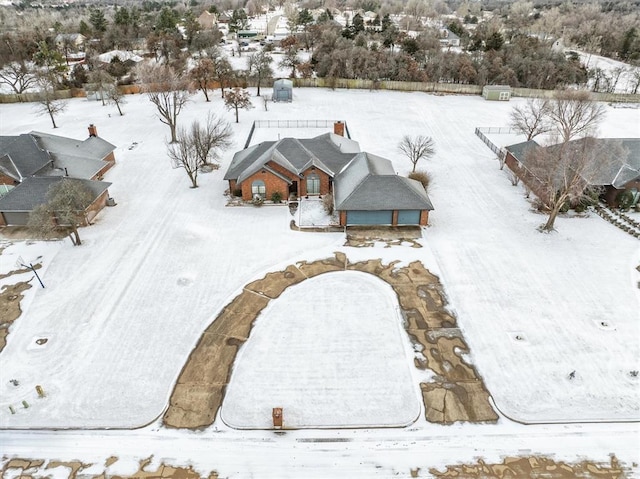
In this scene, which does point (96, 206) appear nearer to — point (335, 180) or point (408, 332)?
point (335, 180)

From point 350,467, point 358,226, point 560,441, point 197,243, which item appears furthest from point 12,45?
point 560,441

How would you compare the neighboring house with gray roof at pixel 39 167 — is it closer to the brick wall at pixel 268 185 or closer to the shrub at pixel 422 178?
the brick wall at pixel 268 185

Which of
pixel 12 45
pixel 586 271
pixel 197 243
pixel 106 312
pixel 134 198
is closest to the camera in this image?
pixel 106 312

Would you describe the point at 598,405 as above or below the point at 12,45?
below

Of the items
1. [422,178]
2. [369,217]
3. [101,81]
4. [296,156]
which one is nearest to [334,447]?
[369,217]

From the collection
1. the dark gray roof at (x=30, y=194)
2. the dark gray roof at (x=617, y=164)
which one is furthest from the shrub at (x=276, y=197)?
the dark gray roof at (x=617, y=164)

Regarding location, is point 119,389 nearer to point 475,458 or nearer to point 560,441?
point 475,458
